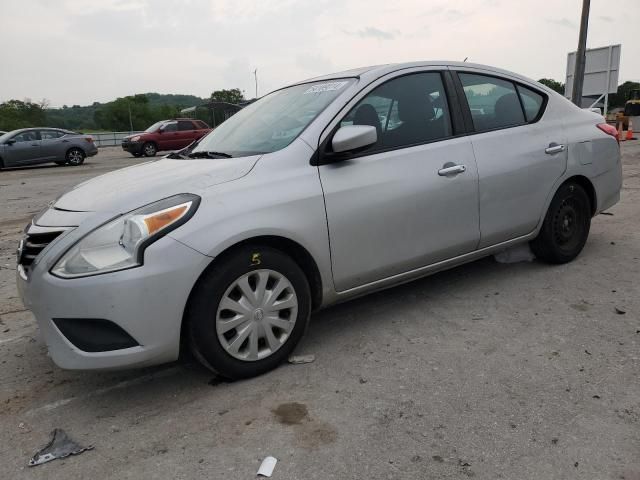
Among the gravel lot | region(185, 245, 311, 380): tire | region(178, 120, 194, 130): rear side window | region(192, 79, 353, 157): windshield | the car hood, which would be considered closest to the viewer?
the gravel lot

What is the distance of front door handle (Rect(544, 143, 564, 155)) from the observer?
159 inches

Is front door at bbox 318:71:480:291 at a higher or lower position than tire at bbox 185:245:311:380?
higher

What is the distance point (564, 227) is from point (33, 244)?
12.2ft

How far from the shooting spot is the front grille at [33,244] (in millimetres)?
2676

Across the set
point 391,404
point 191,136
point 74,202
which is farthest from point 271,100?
point 191,136

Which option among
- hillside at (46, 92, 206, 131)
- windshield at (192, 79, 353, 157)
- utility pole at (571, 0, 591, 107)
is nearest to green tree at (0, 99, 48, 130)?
hillside at (46, 92, 206, 131)

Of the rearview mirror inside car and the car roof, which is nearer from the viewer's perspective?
the rearview mirror inside car

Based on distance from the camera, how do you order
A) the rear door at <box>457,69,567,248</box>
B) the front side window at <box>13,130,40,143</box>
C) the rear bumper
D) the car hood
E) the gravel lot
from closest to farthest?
the gravel lot → the car hood → the rear door at <box>457,69,567,248</box> → the front side window at <box>13,130,40,143</box> → the rear bumper

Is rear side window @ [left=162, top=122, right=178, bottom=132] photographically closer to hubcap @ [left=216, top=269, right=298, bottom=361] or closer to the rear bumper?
the rear bumper

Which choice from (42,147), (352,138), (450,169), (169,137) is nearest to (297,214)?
(352,138)

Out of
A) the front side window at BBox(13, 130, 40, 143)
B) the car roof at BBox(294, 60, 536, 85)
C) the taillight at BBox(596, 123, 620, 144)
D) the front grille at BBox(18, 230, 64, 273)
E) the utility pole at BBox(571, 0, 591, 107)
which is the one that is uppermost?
the utility pole at BBox(571, 0, 591, 107)

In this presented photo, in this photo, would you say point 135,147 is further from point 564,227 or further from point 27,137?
point 564,227

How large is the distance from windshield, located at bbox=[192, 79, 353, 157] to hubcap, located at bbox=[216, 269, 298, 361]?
2.60 feet

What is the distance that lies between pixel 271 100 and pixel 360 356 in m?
1.94
